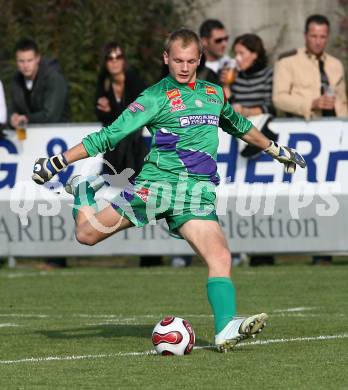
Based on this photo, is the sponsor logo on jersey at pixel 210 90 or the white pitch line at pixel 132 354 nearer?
the white pitch line at pixel 132 354

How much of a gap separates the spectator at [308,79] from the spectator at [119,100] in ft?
5.20

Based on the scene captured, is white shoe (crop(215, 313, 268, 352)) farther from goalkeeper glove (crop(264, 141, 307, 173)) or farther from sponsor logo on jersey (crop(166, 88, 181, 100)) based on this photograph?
sponsor logo on jersey (crop(166, 88, 181, 100))

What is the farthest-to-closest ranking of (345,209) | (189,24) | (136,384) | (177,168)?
(189,24)
(345,209)
(177,168)
(136,384)

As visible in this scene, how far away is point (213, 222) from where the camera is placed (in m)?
9.20

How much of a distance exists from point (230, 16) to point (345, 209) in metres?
6.83

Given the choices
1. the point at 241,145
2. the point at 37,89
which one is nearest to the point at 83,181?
the point at 241,145

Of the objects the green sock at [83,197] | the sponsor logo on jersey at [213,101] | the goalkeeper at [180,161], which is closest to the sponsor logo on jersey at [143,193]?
the goalkeeper at [180,161]

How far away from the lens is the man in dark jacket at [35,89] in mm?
16172

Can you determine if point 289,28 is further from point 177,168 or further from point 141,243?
point 177,168

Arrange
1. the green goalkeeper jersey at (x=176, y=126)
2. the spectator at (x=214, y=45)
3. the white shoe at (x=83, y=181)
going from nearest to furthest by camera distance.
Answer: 1. the green goalkeeper jersey at (x=176, y=126)
2. the white shoe at (x=83, y=181)
3. the spectator at (x=214, y=45)

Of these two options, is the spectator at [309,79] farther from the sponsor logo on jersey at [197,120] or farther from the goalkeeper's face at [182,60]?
the goalkeeper's face at [182,60]

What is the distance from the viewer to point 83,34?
1991cm

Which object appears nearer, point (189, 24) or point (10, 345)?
point (10, 345)

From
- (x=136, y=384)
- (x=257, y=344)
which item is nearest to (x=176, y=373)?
(x=136, y=384)
